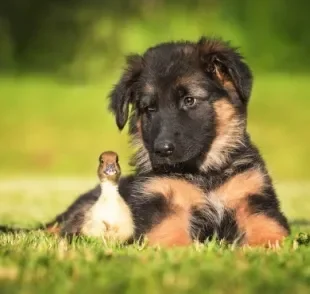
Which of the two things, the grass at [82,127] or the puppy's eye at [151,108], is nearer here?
the puppy's eye at [151,108]

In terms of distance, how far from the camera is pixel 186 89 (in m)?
6.88

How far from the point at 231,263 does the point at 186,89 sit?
2.20 meters

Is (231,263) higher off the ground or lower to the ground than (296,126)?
lower

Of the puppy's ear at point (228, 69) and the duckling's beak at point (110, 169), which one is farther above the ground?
the puppy's ear at point (228, 69)

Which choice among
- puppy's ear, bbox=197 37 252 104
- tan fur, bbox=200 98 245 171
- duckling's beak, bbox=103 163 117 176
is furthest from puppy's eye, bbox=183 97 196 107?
duckling's beak, bbox=103 163 117 176

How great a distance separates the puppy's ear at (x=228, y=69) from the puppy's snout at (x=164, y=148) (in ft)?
2.54

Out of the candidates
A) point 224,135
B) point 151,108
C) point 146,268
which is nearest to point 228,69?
point 224,135

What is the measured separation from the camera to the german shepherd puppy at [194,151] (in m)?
6.62

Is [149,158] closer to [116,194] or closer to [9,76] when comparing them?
[116,194]

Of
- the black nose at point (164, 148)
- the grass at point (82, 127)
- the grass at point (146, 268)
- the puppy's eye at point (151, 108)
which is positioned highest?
the grass at point (82, 127)

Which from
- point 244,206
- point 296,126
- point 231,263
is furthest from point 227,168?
point 296,126

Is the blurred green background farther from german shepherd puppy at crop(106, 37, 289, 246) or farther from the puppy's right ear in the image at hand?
german shepherd puppy at crop(106, 37, 289, 246)

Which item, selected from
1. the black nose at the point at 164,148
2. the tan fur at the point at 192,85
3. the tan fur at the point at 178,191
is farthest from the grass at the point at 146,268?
the tan fur at the point at 192,85

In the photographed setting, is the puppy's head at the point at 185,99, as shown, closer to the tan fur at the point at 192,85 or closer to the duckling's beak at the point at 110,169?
the tan fur at the point at 192,85
